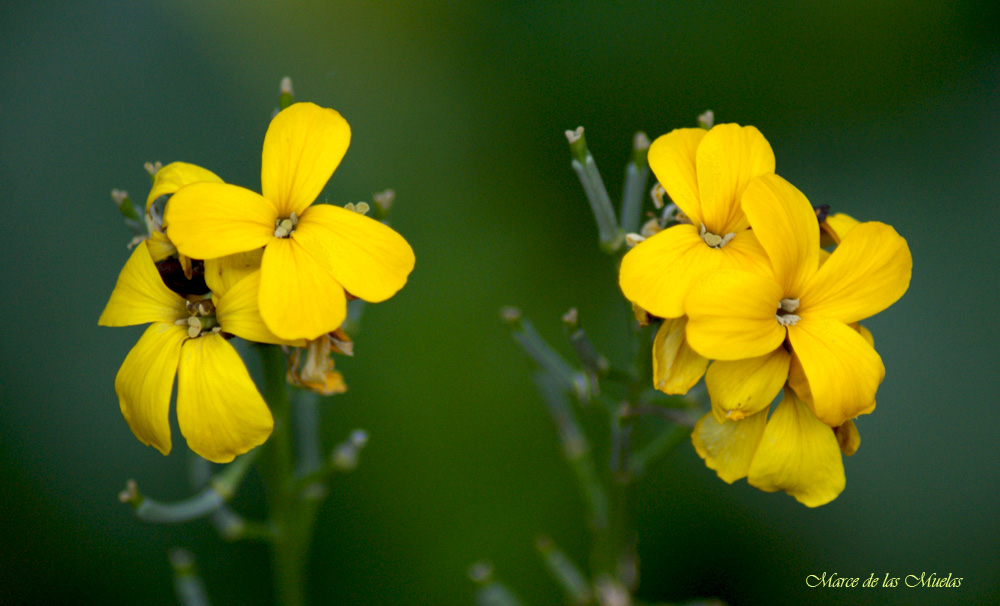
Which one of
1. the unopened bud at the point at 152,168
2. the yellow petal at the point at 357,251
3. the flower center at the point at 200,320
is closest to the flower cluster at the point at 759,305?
the yellow petal at the point at 357,251

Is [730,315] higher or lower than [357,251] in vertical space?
lower

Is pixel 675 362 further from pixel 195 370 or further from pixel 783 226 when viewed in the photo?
pixel 195 370

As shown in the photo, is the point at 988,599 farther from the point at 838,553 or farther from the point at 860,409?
the point at 860,409

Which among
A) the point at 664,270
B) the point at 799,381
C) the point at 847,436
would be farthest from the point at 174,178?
the point at 847,436

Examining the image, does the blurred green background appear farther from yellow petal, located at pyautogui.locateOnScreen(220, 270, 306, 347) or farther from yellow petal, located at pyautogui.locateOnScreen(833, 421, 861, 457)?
yellow petal, located at pyautogui.locateOnScreen(220, 270, 306, 347)

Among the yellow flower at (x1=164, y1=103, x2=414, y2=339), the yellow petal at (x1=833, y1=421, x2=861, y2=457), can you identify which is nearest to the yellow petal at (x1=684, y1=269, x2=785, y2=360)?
the yellow petal at (x1=833, y1=421, x2=861, y2=457)

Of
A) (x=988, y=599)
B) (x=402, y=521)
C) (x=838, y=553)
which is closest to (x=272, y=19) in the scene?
(x=402, y=521)
